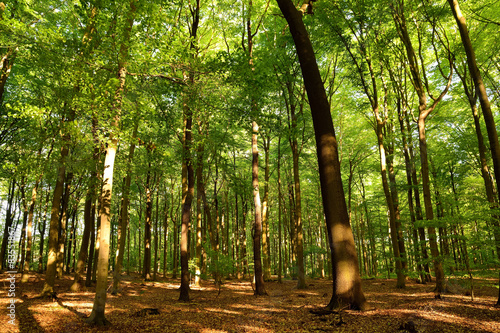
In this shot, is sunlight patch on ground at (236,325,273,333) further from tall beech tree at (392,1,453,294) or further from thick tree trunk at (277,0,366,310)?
tall beech tree at (392,1,453,294)

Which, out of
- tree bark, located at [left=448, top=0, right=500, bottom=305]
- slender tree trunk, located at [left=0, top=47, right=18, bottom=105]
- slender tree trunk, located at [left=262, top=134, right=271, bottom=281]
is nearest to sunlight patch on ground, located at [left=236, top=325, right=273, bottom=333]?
tree bark, located at [left=448, top=0, right=500, bottom=305]

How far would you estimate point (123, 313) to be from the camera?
7.99m

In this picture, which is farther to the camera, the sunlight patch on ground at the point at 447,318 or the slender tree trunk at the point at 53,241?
the slender tree trunk at the point at 53,241

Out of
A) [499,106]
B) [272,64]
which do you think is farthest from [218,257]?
[499,106]

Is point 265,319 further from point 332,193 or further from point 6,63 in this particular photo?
point 6,63

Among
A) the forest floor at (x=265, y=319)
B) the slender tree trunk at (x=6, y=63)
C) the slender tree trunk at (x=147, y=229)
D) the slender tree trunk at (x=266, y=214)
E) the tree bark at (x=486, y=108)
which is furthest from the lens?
the slender tree trunk at (x=147, y=229)

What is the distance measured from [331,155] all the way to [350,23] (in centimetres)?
936

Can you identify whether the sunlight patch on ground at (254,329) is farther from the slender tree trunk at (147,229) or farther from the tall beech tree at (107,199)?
the slender tree trunk at (147,229)

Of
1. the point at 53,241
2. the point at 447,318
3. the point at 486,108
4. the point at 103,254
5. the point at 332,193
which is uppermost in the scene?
the point at 486,108

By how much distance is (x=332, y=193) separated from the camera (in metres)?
5.82

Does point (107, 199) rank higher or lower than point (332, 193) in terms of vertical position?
higher

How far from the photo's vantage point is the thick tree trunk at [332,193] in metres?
5.46

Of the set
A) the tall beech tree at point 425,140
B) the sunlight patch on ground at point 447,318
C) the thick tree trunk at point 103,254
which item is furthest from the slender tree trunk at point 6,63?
the tall beech tree at point 425,140

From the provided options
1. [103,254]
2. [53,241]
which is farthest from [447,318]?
[53,241]
